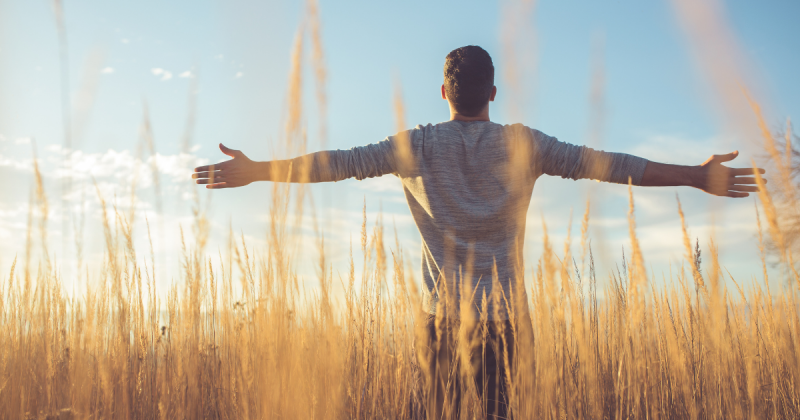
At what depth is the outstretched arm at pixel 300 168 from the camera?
4.74 feet

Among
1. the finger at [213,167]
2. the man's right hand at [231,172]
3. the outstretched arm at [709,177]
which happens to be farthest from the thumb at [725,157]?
the finger at [213,167]

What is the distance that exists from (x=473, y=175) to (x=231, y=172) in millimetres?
788

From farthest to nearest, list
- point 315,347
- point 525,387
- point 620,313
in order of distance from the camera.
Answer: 1. point 620,313
2. point 315,347
3. point 525,387

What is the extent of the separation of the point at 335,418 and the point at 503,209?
83 cm

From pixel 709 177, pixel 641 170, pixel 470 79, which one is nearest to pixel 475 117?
pixel 470 79

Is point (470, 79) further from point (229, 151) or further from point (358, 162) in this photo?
point (229, 151)

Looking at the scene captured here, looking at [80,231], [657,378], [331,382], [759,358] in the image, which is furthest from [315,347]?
[759,358]

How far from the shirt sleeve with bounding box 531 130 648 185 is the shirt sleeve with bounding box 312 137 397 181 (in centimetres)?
50

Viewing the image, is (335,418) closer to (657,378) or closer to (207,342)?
(207,342)

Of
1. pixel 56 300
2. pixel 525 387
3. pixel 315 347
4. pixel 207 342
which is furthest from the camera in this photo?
pixel 56 300

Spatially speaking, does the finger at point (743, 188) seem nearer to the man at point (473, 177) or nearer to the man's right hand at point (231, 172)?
the man at point (473, 177)

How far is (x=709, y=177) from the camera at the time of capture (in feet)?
4.99

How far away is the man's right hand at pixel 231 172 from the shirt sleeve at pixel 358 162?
0.20 meters

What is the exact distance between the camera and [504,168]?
4.84ft
